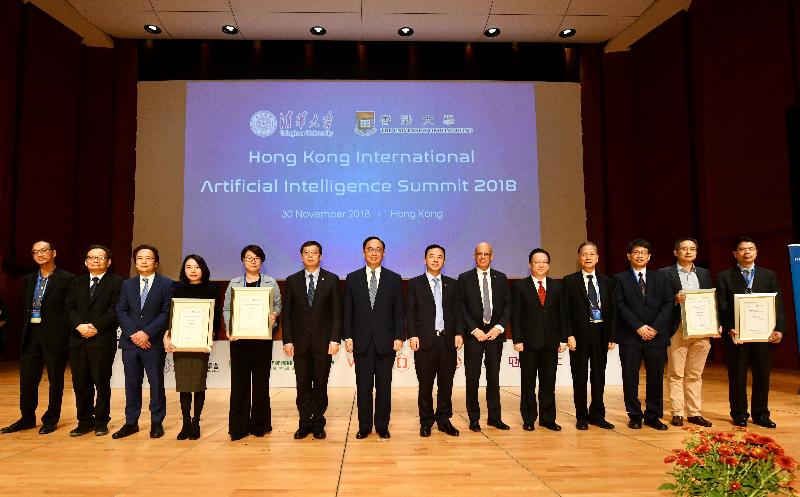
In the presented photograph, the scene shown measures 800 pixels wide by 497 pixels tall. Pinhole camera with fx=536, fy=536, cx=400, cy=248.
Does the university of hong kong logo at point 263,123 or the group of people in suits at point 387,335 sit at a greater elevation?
the university of hong kong logo at point 263,123

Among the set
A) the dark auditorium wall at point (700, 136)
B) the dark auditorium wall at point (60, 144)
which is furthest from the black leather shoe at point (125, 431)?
the dark auditorium wall at point (700, 136)

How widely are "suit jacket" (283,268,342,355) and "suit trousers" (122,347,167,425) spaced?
2.97 feet

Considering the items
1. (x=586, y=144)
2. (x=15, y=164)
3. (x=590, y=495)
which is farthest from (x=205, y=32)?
(x=590, y=495)

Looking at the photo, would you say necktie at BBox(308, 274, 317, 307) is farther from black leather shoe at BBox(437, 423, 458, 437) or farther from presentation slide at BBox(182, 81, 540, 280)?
presentation slide at BBox(182, 81, 540, 280)

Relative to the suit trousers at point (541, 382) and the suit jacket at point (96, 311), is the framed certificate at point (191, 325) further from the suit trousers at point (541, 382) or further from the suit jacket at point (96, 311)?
the suit trousers at point (541, 382)

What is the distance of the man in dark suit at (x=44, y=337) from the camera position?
3.88 m

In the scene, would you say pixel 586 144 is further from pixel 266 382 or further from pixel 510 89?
pixel 266 382

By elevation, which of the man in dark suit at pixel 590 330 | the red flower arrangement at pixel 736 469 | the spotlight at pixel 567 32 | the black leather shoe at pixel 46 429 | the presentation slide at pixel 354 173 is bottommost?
the black leather shoe at pixel 46 429

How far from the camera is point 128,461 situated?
A: 3059mm

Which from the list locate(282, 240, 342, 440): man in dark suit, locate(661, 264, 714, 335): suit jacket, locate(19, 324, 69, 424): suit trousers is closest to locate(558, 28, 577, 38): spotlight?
locate(661, 264, 714, 335): suit jacket

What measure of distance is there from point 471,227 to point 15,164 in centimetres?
617

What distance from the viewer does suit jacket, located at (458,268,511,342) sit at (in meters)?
3.92

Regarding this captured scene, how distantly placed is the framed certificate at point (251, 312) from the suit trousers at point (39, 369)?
139 cm

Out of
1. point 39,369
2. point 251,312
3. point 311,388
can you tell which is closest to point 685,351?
point 311,388
